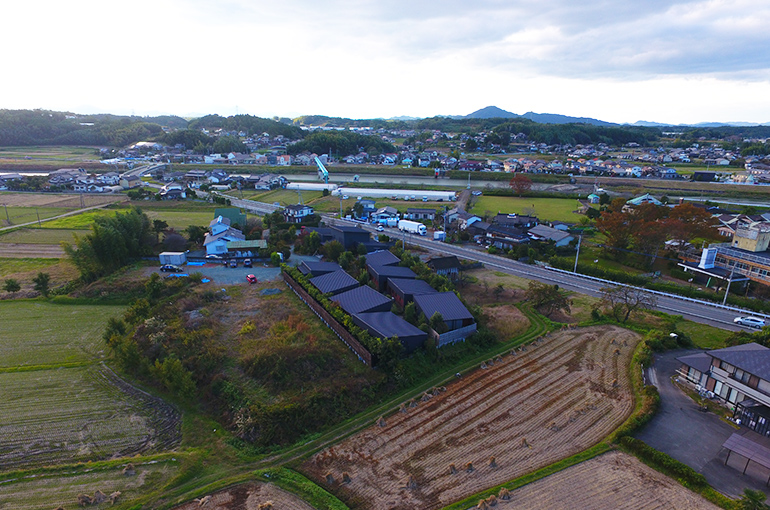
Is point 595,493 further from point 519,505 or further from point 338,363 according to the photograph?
point 338,363

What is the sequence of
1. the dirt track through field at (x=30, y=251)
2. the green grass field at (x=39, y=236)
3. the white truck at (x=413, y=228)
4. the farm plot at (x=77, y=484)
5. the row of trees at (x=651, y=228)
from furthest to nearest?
the white truck at (x=413, y=228), the green grass field at (x=39, y=236), the dirt track through field at (x=30, y=251), the row of trees at (x=651, y=228), the farm plot at (x=77, y=484)

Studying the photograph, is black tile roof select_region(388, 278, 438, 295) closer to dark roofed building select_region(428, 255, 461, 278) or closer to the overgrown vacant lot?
dark roofed building select_region(428, 255, 461, 278)

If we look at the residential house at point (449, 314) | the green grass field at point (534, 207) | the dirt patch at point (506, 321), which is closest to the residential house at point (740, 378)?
the dirt patch at point (506, 321)

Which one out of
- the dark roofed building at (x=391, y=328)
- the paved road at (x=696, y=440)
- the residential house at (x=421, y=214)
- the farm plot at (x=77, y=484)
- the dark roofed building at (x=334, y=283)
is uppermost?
the residential house at (x=421, y=214)

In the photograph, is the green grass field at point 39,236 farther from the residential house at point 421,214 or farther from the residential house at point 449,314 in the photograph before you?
the residential house at point 449,314

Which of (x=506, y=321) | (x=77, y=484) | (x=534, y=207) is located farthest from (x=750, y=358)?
(x=534, y=207)

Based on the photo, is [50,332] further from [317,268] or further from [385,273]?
[385,273]
